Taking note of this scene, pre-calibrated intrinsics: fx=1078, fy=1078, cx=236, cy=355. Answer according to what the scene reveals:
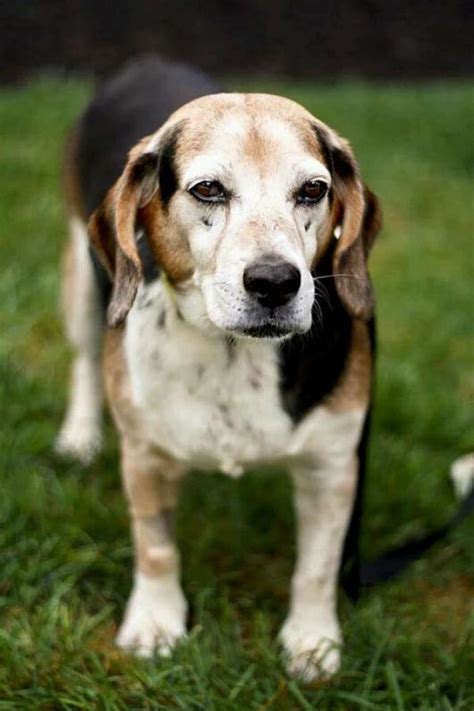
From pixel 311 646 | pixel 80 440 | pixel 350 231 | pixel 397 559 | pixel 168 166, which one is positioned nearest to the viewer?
pixel 168 166

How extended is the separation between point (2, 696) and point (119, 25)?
9469mm

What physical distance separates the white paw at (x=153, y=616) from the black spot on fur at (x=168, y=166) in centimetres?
129

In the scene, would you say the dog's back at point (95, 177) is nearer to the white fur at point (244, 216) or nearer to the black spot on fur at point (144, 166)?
the black spot on fur at point (144, 166)

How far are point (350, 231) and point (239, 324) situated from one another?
0.48 m

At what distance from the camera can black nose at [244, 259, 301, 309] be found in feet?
8.24

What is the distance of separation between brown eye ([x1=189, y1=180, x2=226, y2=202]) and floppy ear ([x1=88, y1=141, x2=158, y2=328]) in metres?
0.22

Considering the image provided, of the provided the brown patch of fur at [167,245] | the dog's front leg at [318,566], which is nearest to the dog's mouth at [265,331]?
the brown patch of fur at [167,245]

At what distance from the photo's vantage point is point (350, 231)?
2912 millimetres

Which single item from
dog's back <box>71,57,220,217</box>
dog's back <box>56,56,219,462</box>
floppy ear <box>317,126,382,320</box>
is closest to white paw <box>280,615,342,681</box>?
floppy ear <box>317,126,382,320</box>

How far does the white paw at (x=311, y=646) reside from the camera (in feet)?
10.7

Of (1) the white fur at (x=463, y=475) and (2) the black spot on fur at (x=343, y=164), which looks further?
(1) the white fur at (x=463, y=475)

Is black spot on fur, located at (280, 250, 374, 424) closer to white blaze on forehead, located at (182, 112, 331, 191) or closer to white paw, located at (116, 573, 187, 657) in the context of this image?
white blaze on forehead, located at (182, 112, 331, 191)

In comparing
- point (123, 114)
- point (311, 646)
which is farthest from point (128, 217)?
point (311, 646)

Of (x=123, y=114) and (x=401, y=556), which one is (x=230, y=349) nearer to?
(x=401, y=556)
